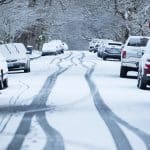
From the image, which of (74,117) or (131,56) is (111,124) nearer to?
(74,117)

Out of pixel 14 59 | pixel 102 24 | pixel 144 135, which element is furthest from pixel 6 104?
pixel 102 24

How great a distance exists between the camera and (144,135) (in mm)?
11453

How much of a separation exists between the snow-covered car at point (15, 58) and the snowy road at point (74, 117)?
35.4 feet

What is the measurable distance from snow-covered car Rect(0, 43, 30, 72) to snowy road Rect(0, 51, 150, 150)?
10789 millimetres

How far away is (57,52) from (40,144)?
5860 centimetres

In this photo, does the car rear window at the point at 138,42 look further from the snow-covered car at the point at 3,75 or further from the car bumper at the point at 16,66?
the snow-covered car at the point at 3,75

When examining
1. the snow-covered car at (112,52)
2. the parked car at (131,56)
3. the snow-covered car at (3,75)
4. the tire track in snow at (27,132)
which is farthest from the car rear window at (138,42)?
the snow-covered car at (112,52)

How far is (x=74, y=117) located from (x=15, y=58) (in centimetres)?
2004

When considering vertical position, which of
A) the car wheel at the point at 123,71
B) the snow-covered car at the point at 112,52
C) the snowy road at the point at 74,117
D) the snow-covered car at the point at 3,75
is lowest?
the snow-covered car at the point at 112,52

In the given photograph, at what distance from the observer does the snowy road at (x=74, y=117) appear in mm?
10578

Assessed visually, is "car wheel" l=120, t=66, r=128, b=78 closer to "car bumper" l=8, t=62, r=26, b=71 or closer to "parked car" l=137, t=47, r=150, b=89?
"parked car" l=137, t=47, r=150, b=89

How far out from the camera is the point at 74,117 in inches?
551

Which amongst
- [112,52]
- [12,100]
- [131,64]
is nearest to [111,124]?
[12,100]

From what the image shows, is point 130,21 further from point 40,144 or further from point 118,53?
point 40,144
